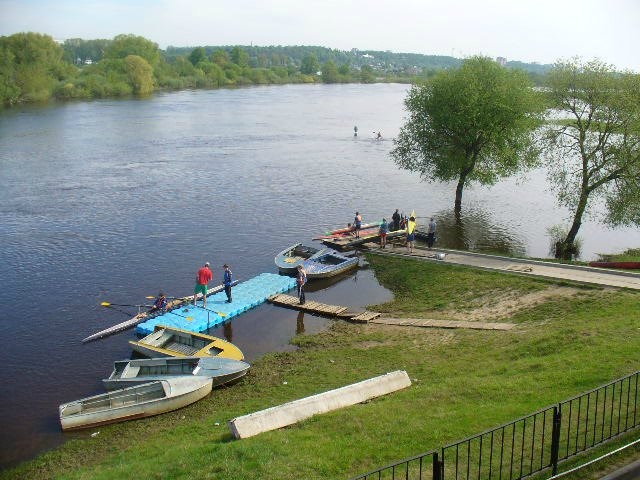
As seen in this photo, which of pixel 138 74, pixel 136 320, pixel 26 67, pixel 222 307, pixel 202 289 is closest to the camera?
pixel 136 320

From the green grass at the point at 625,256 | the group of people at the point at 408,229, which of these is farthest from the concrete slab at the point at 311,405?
the green grass at the point at 625,256

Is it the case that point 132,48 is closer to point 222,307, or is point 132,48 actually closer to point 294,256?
point 294,256

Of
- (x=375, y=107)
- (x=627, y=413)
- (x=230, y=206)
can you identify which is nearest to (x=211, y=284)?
(x=230, y=206)

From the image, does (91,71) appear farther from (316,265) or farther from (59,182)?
(316,265)

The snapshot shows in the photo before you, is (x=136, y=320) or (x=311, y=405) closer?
(x=311, y=405)

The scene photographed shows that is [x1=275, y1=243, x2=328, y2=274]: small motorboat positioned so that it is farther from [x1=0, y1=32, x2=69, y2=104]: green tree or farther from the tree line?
[x1=0, y1=32, x2=69, y2=104]: green tree

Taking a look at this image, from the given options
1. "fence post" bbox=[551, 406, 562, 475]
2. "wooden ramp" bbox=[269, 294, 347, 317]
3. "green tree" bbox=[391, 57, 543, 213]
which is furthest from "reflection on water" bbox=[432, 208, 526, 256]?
"fence post" bbox=[551, 406, 562, 475]

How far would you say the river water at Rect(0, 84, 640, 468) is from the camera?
80.3 ft

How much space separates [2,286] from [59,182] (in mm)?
25967

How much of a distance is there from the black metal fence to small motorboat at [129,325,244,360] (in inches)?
463

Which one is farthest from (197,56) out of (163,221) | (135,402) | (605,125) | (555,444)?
(555,444)

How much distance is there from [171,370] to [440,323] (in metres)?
10.6

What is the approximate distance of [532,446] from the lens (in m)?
11.1

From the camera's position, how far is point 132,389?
19734 millimetres
